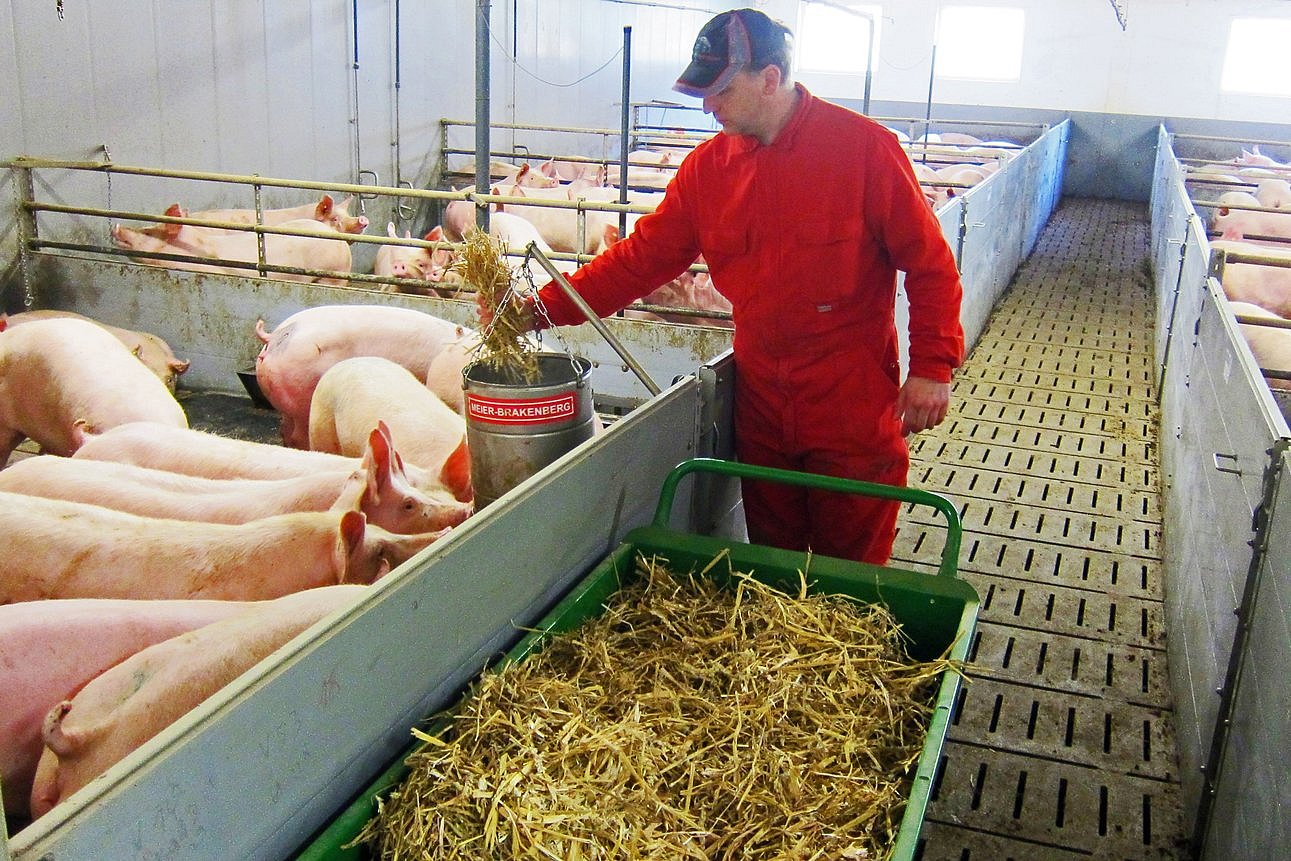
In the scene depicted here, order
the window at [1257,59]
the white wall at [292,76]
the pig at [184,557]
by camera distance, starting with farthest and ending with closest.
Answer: the window at [1257,59]
the white wall at [292,76]
the pig at [184,557]

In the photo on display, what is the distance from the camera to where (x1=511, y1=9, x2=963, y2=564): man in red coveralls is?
2773 millimetres

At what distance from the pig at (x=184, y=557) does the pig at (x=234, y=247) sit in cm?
344

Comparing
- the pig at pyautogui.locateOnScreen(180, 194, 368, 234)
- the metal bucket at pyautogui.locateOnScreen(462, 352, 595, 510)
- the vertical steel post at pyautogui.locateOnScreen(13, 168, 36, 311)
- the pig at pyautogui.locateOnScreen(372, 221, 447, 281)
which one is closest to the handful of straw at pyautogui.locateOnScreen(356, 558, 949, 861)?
the metal bucket at pyautogui.locateOnScreen(462, 352, 595, 510)

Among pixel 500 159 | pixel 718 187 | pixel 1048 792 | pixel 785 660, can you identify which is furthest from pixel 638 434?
pixel 500 159

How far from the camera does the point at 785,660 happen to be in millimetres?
2072

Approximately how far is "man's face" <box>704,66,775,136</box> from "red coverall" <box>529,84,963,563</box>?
0.30 ft

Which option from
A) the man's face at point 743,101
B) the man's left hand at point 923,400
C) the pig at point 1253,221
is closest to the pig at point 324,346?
the man's face at point 743,101

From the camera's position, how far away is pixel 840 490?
244 cm

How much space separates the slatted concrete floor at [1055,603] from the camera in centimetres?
282

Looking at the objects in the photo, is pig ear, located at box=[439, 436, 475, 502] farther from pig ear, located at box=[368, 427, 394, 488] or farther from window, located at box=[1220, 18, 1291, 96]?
window, located at box=[1220, 18, 1291, 96]

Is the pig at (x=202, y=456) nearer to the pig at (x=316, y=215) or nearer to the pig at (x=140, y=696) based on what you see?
the pig at (x=140, y=696)

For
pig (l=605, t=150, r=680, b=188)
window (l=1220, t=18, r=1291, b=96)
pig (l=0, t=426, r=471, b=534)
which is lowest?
pig (l=0, t=426, r=471, b=534)

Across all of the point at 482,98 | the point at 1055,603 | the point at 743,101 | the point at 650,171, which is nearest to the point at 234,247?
the point at 482,98

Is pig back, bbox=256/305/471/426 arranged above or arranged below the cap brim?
below
